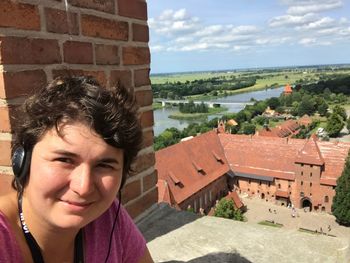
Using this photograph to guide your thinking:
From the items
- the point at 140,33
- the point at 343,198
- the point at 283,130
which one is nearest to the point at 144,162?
the point at 140,33

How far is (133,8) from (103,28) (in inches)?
10.4

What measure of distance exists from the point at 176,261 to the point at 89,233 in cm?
62

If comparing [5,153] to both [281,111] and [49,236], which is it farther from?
[281,111]

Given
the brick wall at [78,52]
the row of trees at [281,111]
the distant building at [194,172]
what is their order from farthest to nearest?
the row of trees at [281,111] → the distant building at [194,172] → the brick wall at [78,52]

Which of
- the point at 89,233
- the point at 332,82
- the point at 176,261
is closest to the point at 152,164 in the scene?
the point at 176,261

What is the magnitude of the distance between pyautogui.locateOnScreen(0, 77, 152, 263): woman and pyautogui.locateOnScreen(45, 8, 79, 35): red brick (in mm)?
427

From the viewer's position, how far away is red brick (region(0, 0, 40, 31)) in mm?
1221

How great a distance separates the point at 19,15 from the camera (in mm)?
1269

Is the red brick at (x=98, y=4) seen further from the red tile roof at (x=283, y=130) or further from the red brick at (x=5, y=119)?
the red tile roof at (x=283, y=130)

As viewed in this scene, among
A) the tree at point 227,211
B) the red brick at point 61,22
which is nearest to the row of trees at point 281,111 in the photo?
the tree at point 227,211

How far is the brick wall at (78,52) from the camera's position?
1.26 metres

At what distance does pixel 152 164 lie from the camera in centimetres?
203

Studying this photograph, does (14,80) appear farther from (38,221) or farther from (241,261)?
(241,261)

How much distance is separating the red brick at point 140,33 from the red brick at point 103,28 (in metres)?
0.06
